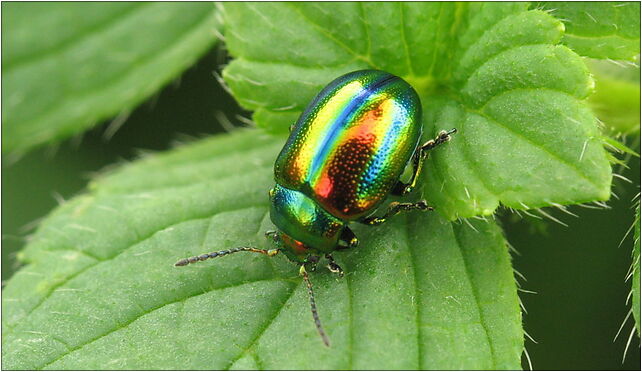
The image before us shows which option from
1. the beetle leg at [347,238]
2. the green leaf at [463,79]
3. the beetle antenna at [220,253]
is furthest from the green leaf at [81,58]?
the beetle leg at [347,238]

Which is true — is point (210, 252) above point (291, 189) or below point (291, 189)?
below

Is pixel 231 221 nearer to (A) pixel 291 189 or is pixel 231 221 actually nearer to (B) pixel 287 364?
(A) pixel 291 189

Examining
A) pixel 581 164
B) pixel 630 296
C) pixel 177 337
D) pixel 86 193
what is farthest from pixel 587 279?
pixel 86 193

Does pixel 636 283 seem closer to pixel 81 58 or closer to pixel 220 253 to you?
pixel 220 253

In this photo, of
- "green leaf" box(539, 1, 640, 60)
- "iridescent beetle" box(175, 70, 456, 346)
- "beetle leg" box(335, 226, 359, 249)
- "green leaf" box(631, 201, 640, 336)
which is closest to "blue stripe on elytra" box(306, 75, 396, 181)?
"iridescent beetle" box(175, 70, 456, 346)

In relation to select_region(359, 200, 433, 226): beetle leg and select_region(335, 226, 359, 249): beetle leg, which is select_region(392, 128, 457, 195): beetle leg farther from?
select_region(335, 226, 359, 249): beetle leg

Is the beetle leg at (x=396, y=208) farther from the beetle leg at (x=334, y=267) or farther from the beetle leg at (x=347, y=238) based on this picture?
the beetle leg at (x=334, y=267)
